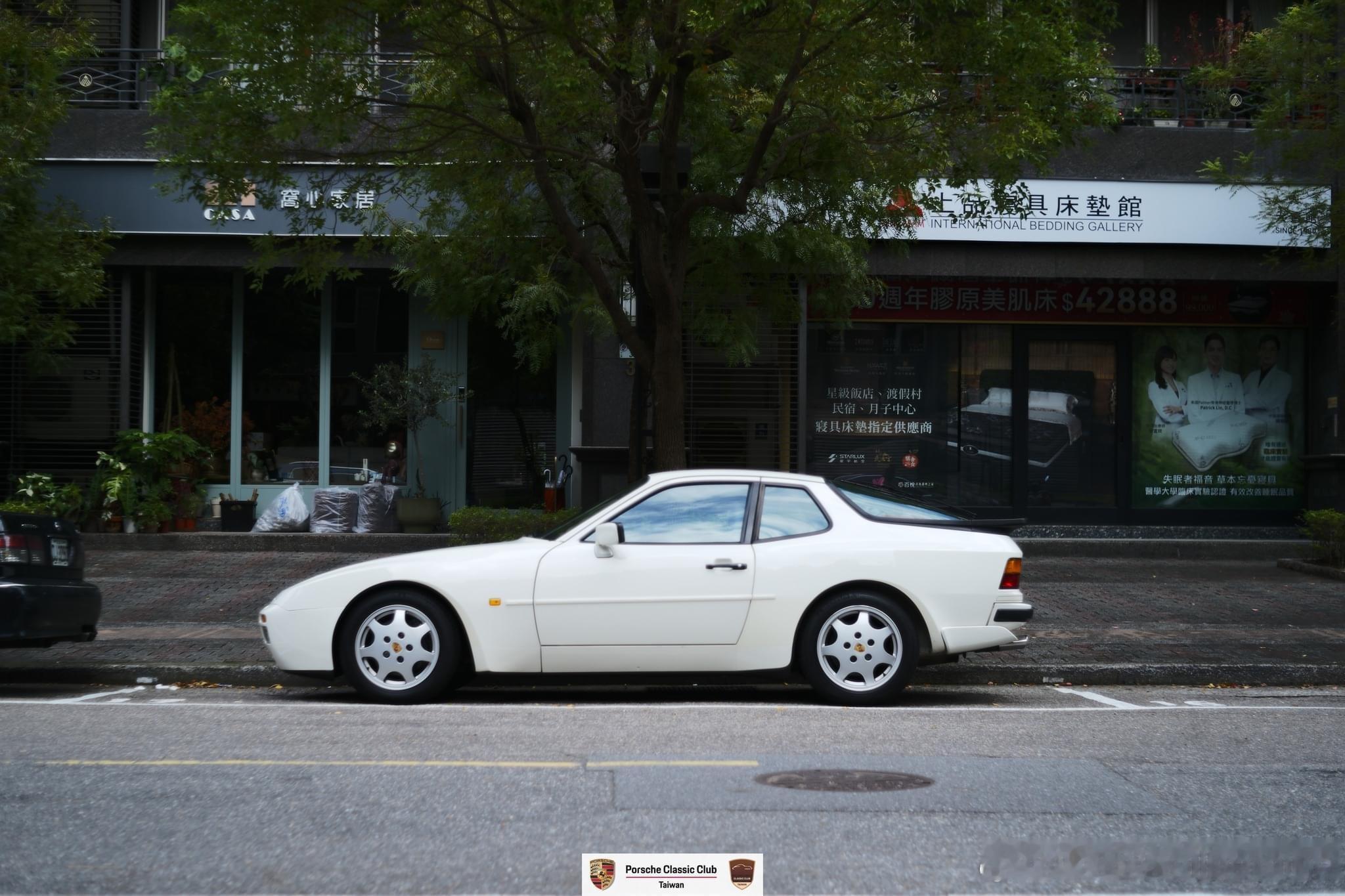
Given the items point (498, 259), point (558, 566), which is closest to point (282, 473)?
point (498, 259)

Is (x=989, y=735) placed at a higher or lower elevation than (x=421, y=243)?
lower

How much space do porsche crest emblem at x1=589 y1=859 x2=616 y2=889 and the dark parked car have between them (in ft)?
17.9

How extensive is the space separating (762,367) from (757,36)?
21.6ft

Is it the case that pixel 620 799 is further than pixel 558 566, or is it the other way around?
pixel 558 566

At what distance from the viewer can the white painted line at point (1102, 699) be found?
816cm

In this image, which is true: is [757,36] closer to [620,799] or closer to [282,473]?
[620,799]

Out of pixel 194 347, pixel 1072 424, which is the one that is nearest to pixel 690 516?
pixel 1072 424

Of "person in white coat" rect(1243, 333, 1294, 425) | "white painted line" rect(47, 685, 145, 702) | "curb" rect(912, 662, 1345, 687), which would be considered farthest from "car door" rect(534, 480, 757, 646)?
"person in white coat" rect(1243, 333, 1294, 425)

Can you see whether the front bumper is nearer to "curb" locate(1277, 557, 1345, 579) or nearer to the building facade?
the building facade

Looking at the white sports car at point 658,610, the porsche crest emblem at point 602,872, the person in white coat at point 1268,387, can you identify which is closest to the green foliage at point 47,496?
the white sports car at point 658,610

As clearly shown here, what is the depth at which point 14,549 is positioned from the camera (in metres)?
8.32

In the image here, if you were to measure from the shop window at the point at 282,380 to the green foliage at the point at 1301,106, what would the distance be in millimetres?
11226

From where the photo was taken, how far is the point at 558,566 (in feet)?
25.8

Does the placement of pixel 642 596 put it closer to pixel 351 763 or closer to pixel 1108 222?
pixel 351 763
